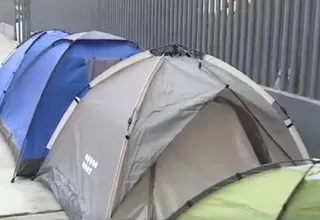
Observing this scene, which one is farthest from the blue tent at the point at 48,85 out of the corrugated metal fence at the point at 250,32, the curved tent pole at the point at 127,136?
the curved tent pole at the point at 127,136

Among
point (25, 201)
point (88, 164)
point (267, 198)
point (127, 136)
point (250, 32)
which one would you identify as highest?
point (250, 32)

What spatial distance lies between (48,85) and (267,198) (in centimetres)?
296

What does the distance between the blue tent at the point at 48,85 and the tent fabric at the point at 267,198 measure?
230 centimetres

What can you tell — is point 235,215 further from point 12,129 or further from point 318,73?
point 12,129

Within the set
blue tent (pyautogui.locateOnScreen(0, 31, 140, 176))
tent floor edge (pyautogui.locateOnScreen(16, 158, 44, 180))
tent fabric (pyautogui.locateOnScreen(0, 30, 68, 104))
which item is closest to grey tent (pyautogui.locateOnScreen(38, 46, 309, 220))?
tent floor edge (pyautogui.locateOnScreen(16, 158, 44, 180))

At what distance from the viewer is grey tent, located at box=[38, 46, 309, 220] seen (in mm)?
3566

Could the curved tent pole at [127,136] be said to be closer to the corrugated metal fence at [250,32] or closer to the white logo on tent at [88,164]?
the white logo on tent at [88,164]

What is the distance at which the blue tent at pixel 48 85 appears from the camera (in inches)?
191

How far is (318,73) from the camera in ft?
13.7

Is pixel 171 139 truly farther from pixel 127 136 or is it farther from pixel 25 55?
pixel 25 55

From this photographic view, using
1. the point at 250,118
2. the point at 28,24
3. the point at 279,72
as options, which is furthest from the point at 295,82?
the point at 28,24

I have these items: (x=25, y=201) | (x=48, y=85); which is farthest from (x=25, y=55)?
(x=25, y=201)

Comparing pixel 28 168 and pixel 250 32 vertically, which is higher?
pixel 250 32

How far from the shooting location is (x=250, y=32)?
489cm
